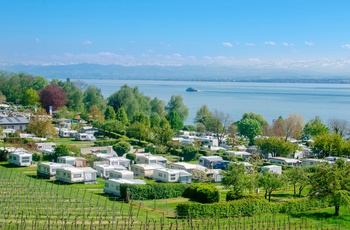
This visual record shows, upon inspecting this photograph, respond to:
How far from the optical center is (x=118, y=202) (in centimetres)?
2066

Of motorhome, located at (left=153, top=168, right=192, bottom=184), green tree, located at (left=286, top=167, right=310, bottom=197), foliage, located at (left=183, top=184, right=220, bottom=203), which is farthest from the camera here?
motorhome, located at (left=153, top=168, right=192, bottom=184)

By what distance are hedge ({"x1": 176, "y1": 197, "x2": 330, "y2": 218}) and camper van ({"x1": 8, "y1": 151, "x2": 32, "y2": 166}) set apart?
13320 millimetres

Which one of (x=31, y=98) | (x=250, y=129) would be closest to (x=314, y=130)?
(x=250, y=129)

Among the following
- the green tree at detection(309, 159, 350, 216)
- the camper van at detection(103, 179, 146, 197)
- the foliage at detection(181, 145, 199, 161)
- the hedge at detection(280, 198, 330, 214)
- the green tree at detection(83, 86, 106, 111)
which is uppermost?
the green tree at detection(83, 86, 106, 111)

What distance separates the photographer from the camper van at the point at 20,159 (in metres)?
28.5

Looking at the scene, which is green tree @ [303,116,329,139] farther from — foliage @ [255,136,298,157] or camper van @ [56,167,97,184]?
camper van @ [56,167,97,184]

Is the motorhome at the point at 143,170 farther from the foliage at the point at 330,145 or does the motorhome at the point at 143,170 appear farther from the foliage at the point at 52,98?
the foliage at the point at 52,98

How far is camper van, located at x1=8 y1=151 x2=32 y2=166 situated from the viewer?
28500mm

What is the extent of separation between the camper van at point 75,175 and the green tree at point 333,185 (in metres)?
11.0

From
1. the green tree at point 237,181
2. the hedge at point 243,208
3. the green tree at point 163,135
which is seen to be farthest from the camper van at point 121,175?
the green tree at point 163,135

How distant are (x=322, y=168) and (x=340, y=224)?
3.13 metres

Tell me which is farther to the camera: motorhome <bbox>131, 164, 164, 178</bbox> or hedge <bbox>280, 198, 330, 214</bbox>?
motorhome <bbox>131, 164, 164, 178</bbox>

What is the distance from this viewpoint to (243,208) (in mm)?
19266

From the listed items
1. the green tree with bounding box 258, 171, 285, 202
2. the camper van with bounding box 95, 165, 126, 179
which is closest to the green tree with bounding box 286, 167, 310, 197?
the green tree with bounding box 258, 171, 285, 202
